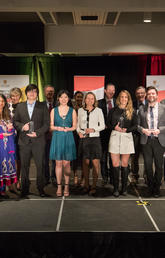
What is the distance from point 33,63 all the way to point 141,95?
3526 mm

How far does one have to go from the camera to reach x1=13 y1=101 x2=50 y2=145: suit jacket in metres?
4.05

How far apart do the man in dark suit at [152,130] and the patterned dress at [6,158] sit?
71.6 inches

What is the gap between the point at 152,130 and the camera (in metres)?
4.09

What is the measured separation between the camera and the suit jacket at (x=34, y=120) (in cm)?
405

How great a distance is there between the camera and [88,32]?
22.4 feet

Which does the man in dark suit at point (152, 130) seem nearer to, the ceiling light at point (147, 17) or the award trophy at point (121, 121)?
the award trophy at point (121, 121)

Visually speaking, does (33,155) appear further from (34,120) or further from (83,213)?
(83,213)

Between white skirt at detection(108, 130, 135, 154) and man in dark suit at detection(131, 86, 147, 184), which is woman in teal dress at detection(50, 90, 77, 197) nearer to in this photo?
white skirt at detection(108, 130, 135, 154)

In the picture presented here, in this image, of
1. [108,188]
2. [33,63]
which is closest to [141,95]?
[108,188]

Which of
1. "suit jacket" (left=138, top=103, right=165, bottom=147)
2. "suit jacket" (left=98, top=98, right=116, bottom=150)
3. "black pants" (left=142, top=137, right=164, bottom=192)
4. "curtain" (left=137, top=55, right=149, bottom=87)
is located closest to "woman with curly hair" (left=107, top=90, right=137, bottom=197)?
"suit jacket" (left=138, top=103, right=165, bottom=147)
